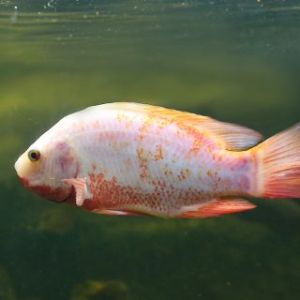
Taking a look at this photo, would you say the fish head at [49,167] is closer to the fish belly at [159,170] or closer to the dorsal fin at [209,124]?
the fish belly at [159,170]

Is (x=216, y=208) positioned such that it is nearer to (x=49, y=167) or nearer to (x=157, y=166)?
(x=157, y=166)

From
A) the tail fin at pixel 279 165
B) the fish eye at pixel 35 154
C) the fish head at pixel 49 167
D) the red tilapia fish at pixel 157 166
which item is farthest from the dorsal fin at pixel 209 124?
the fish eye at pixel 35 154

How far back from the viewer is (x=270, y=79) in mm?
21328

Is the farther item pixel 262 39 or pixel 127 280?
pixel 262 39

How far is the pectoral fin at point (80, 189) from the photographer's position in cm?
278

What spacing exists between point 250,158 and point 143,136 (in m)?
0.63

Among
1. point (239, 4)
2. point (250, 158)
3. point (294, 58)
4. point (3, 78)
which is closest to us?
point (250, 158)

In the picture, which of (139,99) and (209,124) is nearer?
(209,124)

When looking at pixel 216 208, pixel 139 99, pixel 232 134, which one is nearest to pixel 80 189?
pixel 216 208

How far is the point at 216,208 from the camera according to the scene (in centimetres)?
279

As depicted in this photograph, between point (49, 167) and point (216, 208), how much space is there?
1.03 metres

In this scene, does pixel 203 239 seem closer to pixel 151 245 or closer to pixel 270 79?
pixel 151 245

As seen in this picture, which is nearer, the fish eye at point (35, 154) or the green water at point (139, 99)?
the fish eye at point (35, 154)

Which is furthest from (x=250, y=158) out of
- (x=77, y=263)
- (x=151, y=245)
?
(x=77, y=263)
